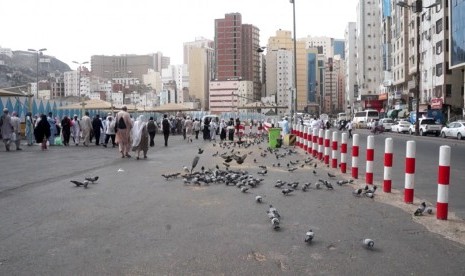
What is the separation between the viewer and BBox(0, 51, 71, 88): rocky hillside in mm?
112375

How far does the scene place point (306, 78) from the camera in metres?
141

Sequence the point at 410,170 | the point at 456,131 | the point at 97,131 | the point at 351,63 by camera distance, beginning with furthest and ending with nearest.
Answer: the point at 351,63, the point at 456,131, the point at 97,131, the point at 410,170

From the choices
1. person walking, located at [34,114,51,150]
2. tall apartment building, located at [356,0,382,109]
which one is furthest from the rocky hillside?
person walking, located at [34,114,51,150]

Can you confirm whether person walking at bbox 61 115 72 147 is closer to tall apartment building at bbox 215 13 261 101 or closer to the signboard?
the signboard

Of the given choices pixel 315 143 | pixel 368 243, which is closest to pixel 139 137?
pixel 315 143

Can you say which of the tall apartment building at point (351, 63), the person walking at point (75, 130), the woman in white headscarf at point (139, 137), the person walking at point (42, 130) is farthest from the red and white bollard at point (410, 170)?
the tall apartment building at point (351, 63)

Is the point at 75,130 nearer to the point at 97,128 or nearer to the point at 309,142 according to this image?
the point at 97,128

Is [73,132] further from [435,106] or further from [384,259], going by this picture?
[435,106]

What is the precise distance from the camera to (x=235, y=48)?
365ft

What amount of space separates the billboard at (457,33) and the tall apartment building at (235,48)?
5782 centimetres

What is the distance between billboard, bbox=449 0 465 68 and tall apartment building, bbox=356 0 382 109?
61.4 metres

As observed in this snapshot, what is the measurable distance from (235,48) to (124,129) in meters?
95.4

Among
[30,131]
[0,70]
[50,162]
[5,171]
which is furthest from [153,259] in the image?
[0,70]

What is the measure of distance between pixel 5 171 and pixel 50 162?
3003mm
